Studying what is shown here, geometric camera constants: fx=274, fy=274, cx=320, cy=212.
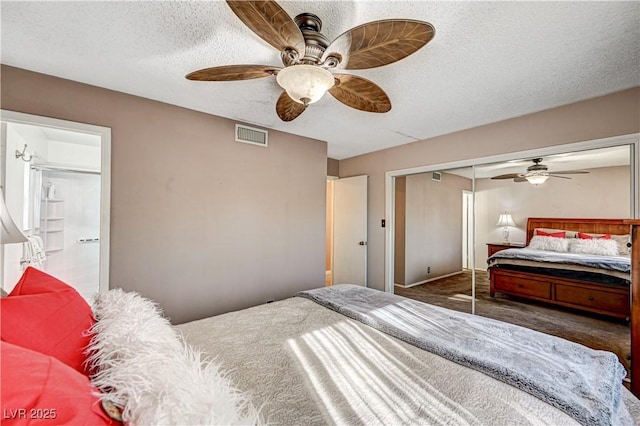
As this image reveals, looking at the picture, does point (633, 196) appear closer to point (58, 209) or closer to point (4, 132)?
point (4, 132)

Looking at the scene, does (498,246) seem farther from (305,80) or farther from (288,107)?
(305,80)

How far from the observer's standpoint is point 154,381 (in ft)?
2.34

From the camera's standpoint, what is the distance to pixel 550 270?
2688 mm

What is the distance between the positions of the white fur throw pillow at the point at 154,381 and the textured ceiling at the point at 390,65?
1.56 m

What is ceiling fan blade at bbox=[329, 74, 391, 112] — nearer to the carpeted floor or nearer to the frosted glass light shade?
the frosted glass light shade

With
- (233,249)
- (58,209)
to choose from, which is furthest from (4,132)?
(233,249)

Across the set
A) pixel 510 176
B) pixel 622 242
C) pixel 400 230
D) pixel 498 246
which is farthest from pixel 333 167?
pixel 622 242

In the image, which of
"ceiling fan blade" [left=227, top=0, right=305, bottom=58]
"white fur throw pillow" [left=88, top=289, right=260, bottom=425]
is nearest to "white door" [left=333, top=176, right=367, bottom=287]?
"ceiling fan blade" [left=227, top=0, right=305, bottom=58]

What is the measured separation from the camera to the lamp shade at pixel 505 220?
9.66ft

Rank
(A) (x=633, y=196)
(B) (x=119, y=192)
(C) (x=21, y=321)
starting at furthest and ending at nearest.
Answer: (B) (x=119, y=192) → (A) (x=633, y=196) → (C) (x=21, y=321)

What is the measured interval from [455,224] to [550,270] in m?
1.10

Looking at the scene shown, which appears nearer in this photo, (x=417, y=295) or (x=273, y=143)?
(x=273, y=143)

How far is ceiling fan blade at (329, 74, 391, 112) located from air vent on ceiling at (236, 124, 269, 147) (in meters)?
1.50

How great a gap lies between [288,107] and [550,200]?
2.64 m
